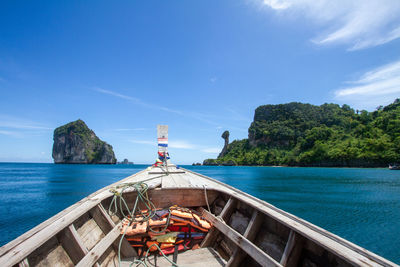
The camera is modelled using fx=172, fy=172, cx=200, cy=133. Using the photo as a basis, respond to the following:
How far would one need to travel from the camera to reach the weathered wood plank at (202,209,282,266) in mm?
2111

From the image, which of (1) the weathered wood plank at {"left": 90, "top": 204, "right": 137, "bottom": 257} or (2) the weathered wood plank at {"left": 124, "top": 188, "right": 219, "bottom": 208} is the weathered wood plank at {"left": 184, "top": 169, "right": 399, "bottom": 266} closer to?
(2) the weathered wood plank at {"left": 124, "top": 188, "right": 219, "bottom": 208}

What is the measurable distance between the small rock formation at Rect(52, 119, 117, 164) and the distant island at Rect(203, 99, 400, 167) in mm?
90238

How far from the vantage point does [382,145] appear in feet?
182

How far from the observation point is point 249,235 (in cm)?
279

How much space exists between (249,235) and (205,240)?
1022 mm

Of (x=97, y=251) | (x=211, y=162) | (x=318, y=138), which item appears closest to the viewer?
(x=97, y=251)

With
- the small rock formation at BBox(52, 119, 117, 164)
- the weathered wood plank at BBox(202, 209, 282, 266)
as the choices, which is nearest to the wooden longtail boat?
the weathered wood plank at BBox(202, 209, 282, 266)

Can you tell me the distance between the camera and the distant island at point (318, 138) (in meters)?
57.8

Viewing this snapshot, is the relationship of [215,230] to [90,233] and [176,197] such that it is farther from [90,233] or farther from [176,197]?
[90,233]

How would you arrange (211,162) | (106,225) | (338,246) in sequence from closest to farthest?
(338,246) < (106,225) < (211,162)

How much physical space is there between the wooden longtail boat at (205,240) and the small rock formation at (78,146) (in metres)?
138

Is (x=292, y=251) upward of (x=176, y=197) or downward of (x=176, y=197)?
downward

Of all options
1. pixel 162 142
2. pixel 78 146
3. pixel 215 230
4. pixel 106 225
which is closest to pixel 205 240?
pixel 215 230

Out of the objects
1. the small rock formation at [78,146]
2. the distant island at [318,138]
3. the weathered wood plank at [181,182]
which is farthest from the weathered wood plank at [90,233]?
the small rock formation at [78,146]
